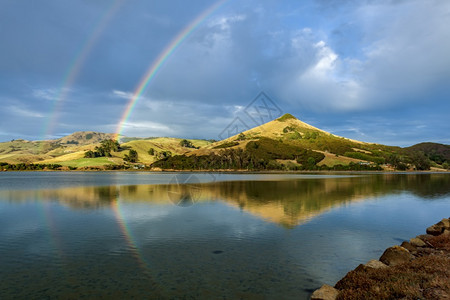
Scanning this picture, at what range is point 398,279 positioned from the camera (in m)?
14.4

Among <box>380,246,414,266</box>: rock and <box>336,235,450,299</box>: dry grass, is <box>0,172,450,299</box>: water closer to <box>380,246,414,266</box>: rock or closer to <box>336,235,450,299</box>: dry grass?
<box>336,235,450,299</box>: dry grass

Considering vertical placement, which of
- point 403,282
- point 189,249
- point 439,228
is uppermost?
point 403,282

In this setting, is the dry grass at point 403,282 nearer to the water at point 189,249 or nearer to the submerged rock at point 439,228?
the water at point 189,249

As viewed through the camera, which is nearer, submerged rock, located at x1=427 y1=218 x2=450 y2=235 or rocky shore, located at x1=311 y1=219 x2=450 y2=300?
rocky shore, located at x1=311 y1=219 x2=450 y2=300

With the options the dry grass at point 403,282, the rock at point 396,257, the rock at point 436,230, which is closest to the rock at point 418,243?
the rock at point 396,257

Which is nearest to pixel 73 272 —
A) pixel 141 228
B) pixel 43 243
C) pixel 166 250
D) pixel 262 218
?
pixel 166 250

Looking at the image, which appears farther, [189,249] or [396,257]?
[189,249]

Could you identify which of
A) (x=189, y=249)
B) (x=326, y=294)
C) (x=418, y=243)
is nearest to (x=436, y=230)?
(x=418, y=243)

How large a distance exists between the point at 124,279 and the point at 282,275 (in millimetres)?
9279

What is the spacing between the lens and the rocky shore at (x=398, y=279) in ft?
42.6

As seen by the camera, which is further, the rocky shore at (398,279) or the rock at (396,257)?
the rock at (396,257)

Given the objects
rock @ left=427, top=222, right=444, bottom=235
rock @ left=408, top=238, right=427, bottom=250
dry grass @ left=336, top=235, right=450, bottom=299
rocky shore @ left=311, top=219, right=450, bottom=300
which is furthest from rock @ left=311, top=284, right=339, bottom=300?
rock @ left=427, top=222, right=444, bottom=235

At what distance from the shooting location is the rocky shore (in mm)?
12992

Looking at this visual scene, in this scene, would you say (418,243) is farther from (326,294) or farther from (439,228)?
(326,294)
